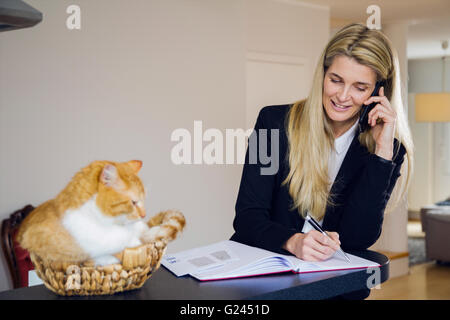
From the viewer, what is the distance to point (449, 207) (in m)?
6.59

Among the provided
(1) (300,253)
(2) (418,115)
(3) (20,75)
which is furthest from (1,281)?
(2) (418,115)

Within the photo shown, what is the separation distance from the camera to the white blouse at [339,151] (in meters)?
1.80

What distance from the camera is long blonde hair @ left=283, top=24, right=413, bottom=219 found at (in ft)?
5.44

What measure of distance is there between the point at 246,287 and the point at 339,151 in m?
0.87

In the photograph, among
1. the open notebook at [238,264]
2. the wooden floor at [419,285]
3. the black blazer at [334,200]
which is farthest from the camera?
the wooden floor at [419,285]

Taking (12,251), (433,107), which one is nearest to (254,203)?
(12,251)

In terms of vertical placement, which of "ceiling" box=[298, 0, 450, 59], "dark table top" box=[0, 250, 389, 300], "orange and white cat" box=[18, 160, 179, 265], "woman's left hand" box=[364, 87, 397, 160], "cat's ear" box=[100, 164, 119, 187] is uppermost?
"ceiling" box=[298, 0, 450, 59]

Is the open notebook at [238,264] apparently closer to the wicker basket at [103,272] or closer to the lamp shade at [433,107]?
the wicker basket at [103,272]

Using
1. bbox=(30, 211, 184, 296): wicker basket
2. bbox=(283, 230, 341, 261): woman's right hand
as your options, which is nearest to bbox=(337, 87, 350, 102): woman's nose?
bbox=(283, 230, 341, 261): woman's right hand

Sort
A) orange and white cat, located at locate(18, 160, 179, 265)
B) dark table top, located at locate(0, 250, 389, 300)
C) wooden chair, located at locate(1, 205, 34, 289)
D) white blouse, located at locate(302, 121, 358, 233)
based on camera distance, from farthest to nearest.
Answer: wooden chair, located at locate(1, 205, 34, 289), white blouse, located at locate(302, 121, 358, 233), dark table top, located at locate(0, 250, 389, 300), orange and white cat, located at locate(18, 160, 179, 265)

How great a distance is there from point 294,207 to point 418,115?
6257mm

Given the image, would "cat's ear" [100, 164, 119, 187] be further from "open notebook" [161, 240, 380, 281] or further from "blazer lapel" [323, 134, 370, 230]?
"blazer lapel" [323, 134, 370, 230]

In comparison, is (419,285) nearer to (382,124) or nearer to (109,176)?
(382,124)

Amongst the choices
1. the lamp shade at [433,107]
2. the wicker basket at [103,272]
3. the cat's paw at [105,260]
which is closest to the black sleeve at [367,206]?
the wicker basket at [103,272]
